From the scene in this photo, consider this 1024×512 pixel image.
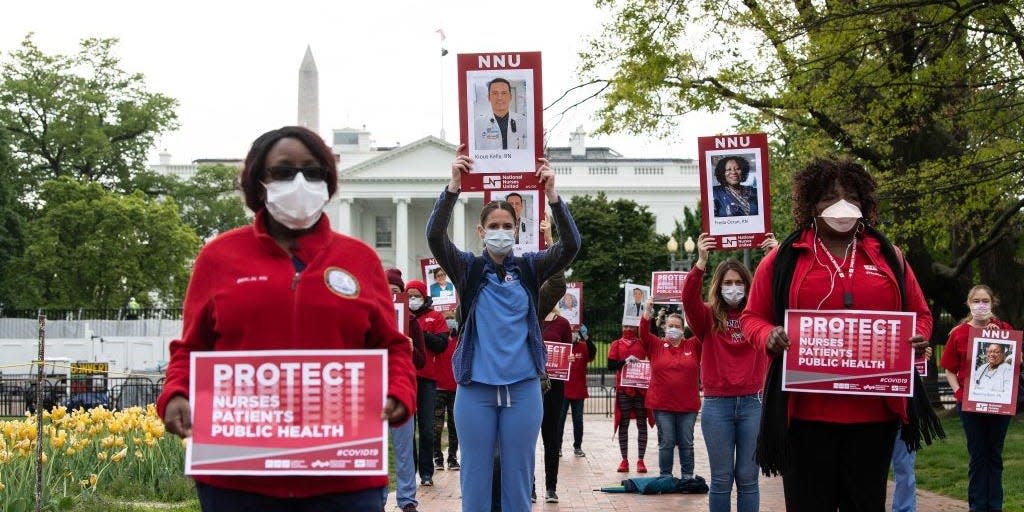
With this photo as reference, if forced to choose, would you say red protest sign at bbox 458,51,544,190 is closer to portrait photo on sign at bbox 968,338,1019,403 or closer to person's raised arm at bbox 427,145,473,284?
person's raised arm at bbox 427,145,473,284

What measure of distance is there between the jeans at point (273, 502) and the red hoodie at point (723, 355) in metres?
4.11

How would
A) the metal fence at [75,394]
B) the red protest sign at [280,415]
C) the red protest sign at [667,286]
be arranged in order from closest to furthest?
1. the red protest sign at [280,415]
2. the red protest sign at [667,286]
3. the metal fence at [75,394]

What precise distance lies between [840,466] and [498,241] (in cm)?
226

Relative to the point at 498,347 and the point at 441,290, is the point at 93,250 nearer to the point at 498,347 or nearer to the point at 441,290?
the point at 441,290

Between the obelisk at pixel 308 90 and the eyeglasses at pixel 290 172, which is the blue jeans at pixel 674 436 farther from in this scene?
the obelisk at pixel 308 90

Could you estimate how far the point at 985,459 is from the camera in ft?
32.7

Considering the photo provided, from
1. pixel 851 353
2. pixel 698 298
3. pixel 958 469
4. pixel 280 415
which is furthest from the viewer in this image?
pixel 958 469

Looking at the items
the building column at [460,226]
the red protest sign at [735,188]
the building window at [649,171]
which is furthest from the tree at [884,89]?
the building window at [649,171]

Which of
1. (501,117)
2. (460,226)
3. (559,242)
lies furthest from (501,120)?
(460,226)

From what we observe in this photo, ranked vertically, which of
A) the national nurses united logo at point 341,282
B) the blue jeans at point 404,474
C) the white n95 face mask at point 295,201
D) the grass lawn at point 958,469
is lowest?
the grass lawn at point 958,469

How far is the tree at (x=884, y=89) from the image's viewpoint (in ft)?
50.6

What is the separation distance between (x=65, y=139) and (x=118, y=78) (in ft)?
15.7

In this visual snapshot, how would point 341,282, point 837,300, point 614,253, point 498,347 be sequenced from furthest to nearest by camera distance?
point 614,253
point 498,347
point 837,300
point 341,282

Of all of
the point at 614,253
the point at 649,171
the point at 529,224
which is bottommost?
the point at 529,224
